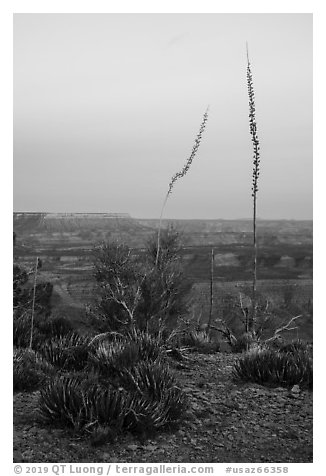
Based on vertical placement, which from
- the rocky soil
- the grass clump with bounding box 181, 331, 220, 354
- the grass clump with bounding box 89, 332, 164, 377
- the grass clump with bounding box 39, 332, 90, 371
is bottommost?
the rocky soil

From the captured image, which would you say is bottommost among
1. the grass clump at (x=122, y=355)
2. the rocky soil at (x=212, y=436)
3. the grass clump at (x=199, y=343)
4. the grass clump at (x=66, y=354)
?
the rocky soil at (x=212, y=436)

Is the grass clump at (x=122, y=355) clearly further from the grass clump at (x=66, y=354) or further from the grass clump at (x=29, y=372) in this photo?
the grass clump at (x=29, y=372)

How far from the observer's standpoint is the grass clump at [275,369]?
15.7 ft

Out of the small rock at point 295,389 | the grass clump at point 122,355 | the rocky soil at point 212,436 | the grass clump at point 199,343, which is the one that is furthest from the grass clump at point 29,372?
the small rock at point 295,389

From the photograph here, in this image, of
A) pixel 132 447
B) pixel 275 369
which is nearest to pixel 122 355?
pixel 132 447

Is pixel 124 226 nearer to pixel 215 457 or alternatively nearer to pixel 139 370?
pixel 139 370

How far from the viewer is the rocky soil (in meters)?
3.62

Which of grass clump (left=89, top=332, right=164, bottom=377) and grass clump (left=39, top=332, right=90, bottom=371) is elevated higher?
grass clump (left=89, top=332, right=164, bottom=377)

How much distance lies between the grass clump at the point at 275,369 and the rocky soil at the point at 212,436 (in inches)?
5.3

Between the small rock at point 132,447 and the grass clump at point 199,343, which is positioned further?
the grass clump at point 199,343

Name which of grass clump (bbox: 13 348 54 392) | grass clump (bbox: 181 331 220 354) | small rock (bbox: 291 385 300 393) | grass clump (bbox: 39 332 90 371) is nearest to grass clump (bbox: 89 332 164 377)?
grass clump (bbox: 39 332 90 371)

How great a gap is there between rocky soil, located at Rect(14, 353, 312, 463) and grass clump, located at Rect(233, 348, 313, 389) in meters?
0.13

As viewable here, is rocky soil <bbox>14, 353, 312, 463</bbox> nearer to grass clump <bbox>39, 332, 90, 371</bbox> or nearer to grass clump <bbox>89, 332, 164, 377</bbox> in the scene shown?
grass clump <bbox>89, 332, 164, 377</bbox>
